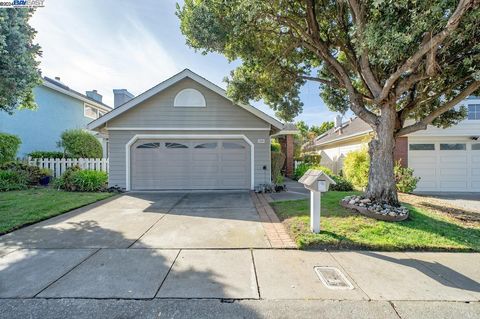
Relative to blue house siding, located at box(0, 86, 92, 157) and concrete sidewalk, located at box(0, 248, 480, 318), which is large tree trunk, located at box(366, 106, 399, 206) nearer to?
concrete sidewalk, located at box(0, 248, 480, 318)

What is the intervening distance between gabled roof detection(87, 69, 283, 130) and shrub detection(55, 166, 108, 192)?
7.10 feet

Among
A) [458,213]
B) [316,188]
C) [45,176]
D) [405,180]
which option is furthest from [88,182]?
[405,180]

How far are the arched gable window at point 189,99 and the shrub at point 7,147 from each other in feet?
27.7

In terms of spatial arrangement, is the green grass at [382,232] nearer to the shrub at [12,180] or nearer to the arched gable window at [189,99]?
the arched gable window at [189,99]

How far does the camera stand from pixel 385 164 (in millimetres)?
6531

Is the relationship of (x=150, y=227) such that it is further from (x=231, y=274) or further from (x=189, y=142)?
(x=189, y=142)

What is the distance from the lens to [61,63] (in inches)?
393

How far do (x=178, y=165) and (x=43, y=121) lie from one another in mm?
10878

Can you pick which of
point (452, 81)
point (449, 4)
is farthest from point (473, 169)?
point (449, 4)

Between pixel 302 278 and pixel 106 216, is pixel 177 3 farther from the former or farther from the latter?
pixel 302 278

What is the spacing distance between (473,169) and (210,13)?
549 inches

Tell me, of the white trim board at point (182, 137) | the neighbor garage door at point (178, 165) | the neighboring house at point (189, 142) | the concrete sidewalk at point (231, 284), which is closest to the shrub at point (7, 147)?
the neighboring house at point (189, 142)

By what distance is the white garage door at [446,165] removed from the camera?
11.4 m

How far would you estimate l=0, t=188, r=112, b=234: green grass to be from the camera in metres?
5.84
